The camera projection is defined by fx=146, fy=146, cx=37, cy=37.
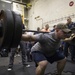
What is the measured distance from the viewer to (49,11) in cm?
656

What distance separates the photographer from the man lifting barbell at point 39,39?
1.16m

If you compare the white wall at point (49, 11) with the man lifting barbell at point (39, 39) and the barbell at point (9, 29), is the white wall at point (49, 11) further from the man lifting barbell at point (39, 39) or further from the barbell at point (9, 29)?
the barbell at point (9, 29)

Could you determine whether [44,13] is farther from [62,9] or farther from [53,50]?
[53,50]

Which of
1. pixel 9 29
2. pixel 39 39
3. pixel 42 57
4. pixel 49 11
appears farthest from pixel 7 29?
pixel 49 11

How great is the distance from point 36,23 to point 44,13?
701 millimetres

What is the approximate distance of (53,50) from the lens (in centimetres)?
186

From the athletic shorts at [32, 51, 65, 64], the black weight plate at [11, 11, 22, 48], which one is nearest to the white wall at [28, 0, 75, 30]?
the athletic shorts at [32, 51, 65, 64]

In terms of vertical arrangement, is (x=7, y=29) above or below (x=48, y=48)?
above

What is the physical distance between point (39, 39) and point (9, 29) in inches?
24.1

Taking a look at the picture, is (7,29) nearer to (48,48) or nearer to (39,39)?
(39,39)

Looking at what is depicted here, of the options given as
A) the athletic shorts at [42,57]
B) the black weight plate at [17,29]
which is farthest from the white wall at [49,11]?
the black weight plate at [17,29]

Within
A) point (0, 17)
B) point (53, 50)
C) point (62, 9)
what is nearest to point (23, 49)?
point (53, 50)

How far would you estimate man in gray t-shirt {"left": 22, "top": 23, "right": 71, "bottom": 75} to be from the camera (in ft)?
5.49

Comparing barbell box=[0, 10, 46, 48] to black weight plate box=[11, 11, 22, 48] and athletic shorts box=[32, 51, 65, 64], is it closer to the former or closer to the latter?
black weight plate box=[11, 11, 22, 48]
